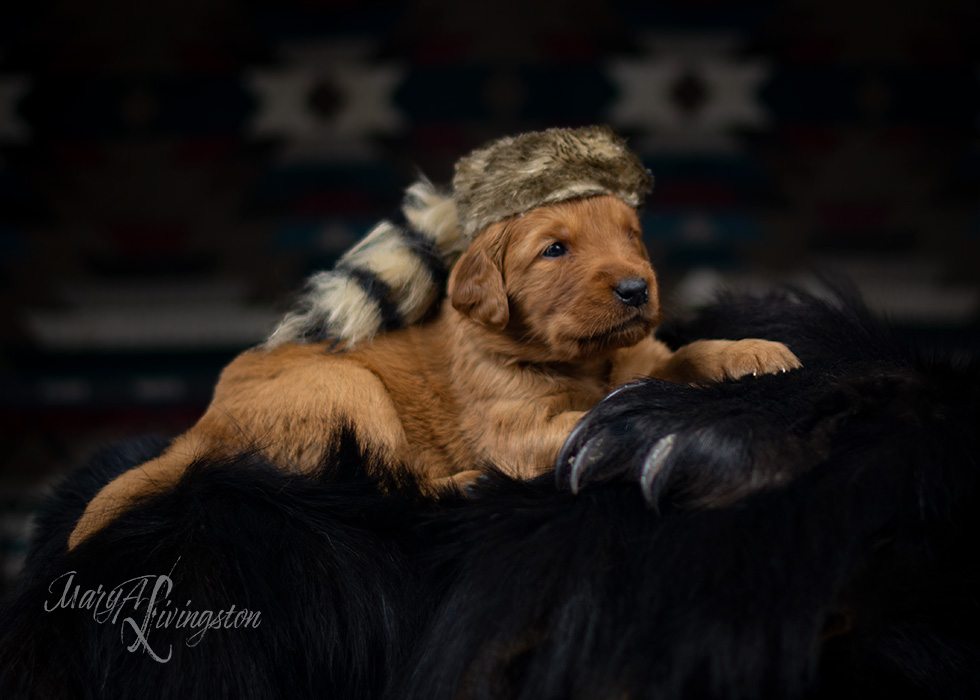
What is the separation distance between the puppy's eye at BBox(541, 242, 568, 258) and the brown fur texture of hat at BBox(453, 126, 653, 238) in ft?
0.13

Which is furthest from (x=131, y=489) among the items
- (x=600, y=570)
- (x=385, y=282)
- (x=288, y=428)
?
(x=600, y=570)

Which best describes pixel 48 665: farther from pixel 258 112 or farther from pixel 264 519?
pixel 258 112

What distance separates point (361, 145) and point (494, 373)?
1258 mm

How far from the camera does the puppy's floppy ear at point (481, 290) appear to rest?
0.71 meters

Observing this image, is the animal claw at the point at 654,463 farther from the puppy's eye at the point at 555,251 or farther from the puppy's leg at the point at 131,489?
the puppy's leg at the point at 131,489

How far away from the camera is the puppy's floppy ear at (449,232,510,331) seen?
71 centimetres

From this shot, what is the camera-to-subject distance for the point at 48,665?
61cm

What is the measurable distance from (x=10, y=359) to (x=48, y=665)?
4.90ft

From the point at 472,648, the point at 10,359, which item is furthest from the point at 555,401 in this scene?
the point at 10,359

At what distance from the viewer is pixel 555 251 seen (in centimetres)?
71

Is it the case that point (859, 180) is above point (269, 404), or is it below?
above

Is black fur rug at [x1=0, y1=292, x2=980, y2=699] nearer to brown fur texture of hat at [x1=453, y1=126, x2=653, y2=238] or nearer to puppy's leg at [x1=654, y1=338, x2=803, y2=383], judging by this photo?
puppy's leg at [x1=654, y1=338, x2=803, y2=383]

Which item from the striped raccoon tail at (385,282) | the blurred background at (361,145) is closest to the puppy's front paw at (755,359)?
the striped raccoon tail at (385,282)

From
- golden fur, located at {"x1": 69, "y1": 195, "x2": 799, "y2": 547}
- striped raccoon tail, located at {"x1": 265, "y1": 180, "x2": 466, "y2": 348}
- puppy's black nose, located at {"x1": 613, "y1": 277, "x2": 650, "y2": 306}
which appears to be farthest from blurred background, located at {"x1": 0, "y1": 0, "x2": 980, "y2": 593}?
puppy's black nose, located at {"x1": 613, "y1": 277, "x2": 650, "y2": 306}
